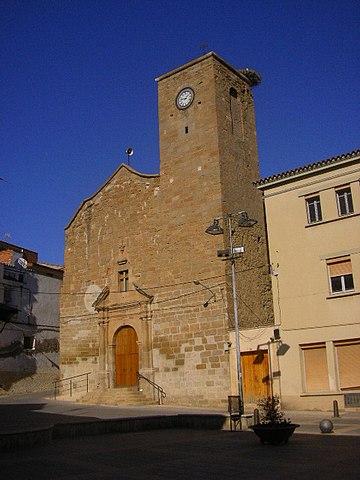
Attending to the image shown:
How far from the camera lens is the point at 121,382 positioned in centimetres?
2427

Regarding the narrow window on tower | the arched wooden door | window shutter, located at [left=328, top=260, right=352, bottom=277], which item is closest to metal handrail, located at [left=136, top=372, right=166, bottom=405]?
the arched wooden door

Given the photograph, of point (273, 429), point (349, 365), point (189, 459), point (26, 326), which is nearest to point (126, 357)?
point (26, 326)

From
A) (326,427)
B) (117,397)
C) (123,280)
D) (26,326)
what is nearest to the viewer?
(326,427)

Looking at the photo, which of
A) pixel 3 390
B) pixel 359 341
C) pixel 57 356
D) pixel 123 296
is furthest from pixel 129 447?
pixel 57 356

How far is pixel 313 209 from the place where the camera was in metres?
19.5

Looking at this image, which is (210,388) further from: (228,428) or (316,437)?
(316,437)

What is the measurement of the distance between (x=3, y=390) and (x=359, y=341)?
20174mm

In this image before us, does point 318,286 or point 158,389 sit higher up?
point 318,286

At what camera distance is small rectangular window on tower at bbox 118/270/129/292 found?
2498 cm

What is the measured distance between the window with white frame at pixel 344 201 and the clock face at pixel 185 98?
837 cm

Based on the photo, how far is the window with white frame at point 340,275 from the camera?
18156 mm

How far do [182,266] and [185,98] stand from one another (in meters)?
7.62

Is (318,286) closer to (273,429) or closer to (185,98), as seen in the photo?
(273,429)

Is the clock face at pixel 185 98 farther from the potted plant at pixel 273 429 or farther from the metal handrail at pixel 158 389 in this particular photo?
the potted plant at pixel 273 429
